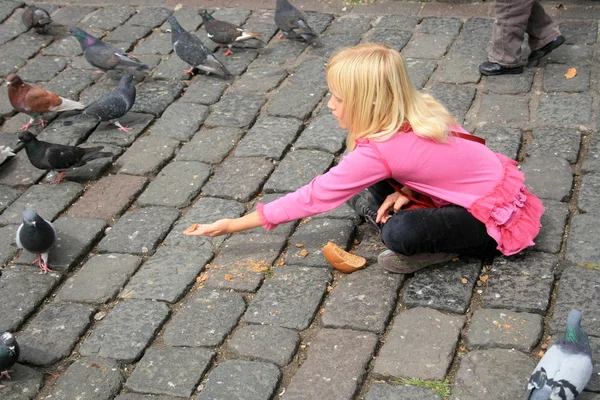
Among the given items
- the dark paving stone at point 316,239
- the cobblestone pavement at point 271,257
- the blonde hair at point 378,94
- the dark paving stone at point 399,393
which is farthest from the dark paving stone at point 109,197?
the dark paving stone at point 399,393

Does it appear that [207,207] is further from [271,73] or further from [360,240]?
[271,73]

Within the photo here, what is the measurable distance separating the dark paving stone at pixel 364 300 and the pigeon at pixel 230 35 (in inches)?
113

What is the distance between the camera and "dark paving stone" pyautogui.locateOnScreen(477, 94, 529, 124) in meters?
4.98

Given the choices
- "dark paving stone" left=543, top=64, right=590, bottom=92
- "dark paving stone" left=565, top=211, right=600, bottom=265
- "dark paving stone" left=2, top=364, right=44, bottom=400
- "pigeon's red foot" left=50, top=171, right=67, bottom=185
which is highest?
"dark paving stone" left=2, top=364, right=44, bottom=400

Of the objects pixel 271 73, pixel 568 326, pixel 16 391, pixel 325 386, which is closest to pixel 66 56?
pixel 271 73

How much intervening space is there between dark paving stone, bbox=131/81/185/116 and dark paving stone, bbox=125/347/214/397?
2.43 meters

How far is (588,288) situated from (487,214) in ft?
1.78

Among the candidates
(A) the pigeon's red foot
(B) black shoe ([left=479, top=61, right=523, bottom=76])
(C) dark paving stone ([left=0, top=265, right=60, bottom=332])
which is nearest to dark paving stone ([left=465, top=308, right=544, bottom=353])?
(C) dark paving stone ([left=0, top=265, right=60, bottom=332])

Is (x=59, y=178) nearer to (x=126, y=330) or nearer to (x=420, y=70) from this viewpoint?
(x=126, y=330)

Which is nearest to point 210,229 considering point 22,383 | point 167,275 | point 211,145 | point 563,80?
point 167,275

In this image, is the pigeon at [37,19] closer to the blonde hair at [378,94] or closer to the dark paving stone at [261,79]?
the dark paving stone at [261,79]

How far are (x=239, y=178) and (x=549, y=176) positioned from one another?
1.72 metres

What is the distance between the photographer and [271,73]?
5836 mm

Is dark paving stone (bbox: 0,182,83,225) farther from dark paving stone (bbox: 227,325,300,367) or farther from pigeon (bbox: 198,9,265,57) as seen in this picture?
pigeon (bbox: 198,9,265,57)
